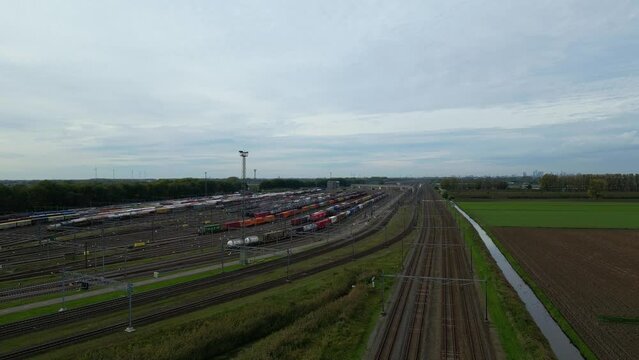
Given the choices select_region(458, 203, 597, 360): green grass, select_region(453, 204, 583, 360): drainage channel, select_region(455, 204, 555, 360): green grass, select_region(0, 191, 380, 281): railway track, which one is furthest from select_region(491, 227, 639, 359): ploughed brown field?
select_region(0, 191, 380, 281): railway track

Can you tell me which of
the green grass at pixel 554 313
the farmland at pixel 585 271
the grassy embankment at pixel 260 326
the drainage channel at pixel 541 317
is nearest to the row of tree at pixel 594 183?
the farmland at pixel 585 271

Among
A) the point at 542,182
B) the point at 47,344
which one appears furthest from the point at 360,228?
the point at 542,182

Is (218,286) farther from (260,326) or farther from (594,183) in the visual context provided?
(594,183)

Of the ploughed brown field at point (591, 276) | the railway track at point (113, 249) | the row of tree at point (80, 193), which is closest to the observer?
the ploughed brown field at point (591, 276)

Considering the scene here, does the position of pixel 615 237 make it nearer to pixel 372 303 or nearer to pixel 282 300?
pixel 372 303

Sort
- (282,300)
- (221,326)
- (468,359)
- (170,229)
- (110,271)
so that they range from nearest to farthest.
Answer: (468,359) < (221,326) < (282,300) < (110,271) < (170,229)

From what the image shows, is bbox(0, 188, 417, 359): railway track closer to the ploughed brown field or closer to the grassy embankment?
the grassy embankment

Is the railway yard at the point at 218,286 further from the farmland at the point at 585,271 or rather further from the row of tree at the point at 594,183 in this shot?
the row of tree at the point at 594,183

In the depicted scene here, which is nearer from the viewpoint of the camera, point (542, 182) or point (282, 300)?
point (282, 300)
